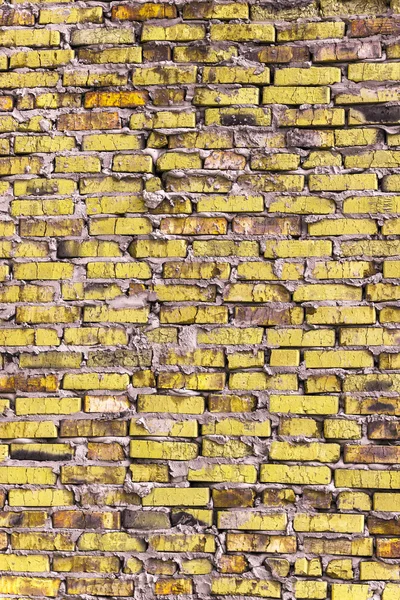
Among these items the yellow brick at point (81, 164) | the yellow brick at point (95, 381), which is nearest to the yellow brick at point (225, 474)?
the yellow brick at point (95, 381)

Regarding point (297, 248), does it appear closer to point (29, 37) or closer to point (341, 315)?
point (341, 315)

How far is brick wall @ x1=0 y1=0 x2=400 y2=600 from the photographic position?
190 cm

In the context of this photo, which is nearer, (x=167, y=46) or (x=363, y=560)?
(x=363, y=560)

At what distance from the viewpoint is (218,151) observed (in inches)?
79.0

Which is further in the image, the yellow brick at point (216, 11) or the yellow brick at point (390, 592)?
the yellow brick at point (216, 11)

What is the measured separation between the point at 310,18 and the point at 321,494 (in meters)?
1.42

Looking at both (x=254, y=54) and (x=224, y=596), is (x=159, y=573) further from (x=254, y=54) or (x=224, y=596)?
(x=254, y=54)

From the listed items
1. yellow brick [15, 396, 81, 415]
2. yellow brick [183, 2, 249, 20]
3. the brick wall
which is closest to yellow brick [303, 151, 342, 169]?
the brick wall

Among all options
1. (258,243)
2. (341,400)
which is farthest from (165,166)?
(341,400)

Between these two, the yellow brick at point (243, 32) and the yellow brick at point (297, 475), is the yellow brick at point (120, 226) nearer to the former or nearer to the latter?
the yellow brick at point (243, 32)

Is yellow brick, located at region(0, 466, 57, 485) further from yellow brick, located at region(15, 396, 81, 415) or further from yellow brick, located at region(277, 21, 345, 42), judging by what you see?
yellow brick, located at region(277, 21, 345, 42)

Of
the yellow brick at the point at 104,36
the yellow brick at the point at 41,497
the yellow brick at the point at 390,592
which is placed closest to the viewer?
the yellow brick at the point at 390,592

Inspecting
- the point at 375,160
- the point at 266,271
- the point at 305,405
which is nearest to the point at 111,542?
the point at 305,405

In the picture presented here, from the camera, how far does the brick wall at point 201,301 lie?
6.24 ft
